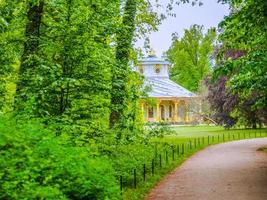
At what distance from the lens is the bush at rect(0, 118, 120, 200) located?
5473mm

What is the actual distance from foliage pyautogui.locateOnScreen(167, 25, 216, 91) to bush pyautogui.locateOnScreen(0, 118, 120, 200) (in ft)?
254

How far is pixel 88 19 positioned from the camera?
1202cm

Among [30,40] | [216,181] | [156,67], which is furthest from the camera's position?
[156,67]

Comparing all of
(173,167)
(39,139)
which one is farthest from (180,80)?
(39,139)

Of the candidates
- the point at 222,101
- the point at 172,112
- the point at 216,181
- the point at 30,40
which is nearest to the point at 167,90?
the point at 172,112

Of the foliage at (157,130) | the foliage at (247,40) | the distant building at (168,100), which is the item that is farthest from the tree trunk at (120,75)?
the distant building at (168,100)

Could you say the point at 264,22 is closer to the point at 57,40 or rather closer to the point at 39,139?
the point at 57,40

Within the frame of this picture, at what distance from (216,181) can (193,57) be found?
2827 inches

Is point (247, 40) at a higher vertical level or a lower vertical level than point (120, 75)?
higher

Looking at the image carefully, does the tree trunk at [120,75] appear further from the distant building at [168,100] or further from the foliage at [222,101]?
the distant building at [168,100]

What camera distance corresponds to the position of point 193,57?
85.5m

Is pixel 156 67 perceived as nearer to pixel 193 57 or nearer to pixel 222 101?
pixel 193 57

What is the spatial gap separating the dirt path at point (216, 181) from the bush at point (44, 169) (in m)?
5.64

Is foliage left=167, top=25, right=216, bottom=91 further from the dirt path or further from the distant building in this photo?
the dirt path
